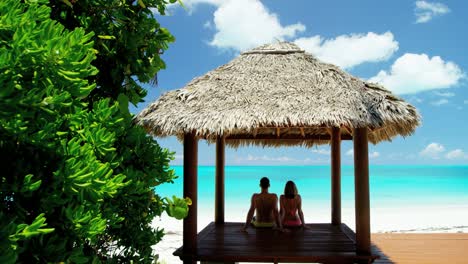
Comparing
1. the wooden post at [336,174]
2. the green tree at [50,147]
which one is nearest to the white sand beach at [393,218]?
the wooden post at [336,174]

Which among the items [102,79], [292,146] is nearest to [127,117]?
[102,79]

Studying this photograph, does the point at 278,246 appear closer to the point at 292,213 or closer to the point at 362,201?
the point at 362,201

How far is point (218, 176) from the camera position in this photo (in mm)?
6973

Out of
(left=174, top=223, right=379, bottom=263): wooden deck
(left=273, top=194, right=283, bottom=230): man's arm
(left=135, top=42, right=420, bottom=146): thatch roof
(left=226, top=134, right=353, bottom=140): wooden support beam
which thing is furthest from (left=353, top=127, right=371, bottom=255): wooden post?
(left=226, top=134, right=353, bottom=140): wooden support beam

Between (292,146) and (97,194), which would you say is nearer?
(97,194)

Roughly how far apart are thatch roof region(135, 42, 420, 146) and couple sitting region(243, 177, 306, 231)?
1.12m

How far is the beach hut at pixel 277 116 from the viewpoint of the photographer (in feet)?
14.8

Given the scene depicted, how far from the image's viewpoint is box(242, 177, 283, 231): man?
5.98 m

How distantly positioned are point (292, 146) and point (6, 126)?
6.44m

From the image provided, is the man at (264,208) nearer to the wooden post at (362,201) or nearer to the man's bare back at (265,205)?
the man's bare back at (265,205)

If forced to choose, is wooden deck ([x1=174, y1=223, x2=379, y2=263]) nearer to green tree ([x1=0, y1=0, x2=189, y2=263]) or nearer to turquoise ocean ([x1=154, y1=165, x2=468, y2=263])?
green tree ([x1=0, y1=0, x2=189, y2=263])

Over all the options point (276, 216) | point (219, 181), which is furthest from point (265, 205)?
A: point (219, 181)

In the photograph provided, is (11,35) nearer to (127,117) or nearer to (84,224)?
(84,224)

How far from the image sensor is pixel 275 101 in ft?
16.2
